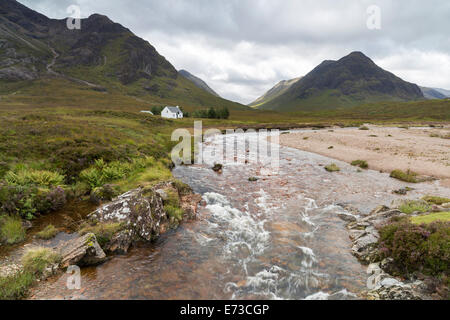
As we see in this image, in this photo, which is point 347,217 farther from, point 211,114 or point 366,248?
point 211,114

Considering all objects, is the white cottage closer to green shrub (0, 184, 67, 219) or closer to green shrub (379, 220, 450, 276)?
green shrub (0, 184, 67, 219)

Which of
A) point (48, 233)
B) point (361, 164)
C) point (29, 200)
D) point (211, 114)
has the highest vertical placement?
point (211, 114)

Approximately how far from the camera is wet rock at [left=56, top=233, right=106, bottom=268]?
7680mm

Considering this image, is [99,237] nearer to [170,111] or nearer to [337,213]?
[337,213]

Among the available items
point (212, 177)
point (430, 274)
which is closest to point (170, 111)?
point (212, 177)

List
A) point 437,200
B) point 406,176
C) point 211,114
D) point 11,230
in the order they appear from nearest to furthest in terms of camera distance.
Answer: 1. point 11,230
2. point 437,200
3. point 406,176
4. point 211,114

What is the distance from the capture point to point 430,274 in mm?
6879

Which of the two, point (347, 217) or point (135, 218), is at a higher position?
point (135, 218)

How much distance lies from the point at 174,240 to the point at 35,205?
7.72 m

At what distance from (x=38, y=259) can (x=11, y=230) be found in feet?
9.12

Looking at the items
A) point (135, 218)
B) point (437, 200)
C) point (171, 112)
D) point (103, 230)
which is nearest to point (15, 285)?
point (103, 230)

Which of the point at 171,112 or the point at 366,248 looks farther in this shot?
the point at 171,112

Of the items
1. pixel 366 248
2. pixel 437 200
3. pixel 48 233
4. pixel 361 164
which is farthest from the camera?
pixel 361 164

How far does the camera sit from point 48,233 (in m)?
9.04
